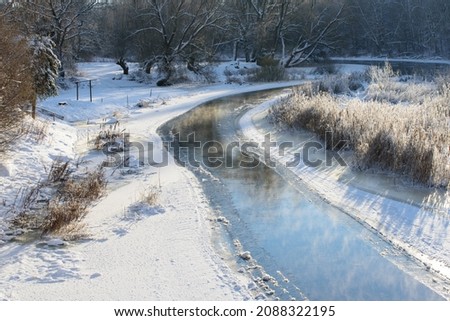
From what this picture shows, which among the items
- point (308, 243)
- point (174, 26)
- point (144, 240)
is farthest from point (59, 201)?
point (174, 26)

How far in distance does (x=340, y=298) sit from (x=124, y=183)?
5764 mm

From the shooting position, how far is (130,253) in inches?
254

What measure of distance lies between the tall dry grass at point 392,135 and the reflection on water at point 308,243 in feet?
7.58

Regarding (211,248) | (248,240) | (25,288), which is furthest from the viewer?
(248,240)

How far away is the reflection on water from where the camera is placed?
5785 millimetres

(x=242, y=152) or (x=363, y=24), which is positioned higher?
(x=363, y=24)

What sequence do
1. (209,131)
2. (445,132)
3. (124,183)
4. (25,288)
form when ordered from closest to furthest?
(25,288)
(124,183)
(445,132)
(209,131)

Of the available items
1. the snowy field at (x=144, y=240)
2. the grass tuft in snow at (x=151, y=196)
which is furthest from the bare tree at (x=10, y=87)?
the grass tuft in snow at (x=151, y=196)

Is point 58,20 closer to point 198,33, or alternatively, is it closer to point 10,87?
point 198,33

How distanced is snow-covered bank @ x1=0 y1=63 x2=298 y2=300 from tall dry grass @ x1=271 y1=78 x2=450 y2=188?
428 cm

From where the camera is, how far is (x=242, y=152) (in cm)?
1344

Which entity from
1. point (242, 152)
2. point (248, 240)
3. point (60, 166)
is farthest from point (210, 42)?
point (248, 240)

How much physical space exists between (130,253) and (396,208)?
15.8ft

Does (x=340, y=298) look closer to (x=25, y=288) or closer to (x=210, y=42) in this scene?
(x=25, y=288)
